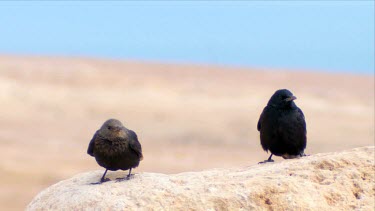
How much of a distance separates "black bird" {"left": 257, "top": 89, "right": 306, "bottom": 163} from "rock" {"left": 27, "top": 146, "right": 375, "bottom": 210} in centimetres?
73

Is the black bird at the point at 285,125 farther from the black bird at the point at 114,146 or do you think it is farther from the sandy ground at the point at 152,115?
the sandy ground at the point at 152,115

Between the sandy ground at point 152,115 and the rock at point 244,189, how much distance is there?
13.0 metres

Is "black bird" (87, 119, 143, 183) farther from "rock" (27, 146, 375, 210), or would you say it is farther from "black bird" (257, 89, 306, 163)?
"black bird" (257, 89, 306, 163)

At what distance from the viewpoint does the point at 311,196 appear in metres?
7.12

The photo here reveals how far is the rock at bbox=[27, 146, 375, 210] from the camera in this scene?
6855 millimetres

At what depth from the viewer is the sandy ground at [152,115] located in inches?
1088

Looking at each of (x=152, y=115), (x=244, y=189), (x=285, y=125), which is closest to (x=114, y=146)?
(x=244, y=189)

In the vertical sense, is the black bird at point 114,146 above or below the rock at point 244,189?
above

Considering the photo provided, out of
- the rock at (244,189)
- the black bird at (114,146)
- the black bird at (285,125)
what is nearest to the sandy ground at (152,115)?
Answer: the black bird at (285,125)

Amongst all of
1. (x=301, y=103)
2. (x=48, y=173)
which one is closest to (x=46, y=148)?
(x=48, y=173)

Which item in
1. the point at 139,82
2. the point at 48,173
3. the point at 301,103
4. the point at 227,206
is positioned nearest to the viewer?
the point at 227,206

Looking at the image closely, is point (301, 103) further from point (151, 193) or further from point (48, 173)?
point (151, 193)

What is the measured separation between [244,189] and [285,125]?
1.74 metres

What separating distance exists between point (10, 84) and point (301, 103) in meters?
15.3
